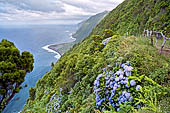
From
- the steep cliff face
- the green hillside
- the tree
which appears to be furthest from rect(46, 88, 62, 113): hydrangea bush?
the steep cliff face

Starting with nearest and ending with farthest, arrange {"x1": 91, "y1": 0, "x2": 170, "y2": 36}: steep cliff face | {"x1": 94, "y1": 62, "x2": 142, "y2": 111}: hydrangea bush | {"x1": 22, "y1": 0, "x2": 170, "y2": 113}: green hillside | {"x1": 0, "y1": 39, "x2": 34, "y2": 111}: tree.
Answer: {"x1": 22, "y1": 0, "x2": 170, "y2": 113}: green hillside → {"x1": 94, "y1": 62, "x2": 142, "y2": 111}: hydrangea bush → {"x1": 0, "y1": 39, "x2": 34, "y2": 111}: tree → {"x1": 91, "y1": 0, "x2": 170, "y2": 36}: steep cliff face

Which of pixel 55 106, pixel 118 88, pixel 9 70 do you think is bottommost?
pixel 9 70

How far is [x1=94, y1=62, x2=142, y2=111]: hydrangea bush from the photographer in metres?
3.03

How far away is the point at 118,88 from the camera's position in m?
3.25

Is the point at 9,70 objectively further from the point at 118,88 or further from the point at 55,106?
the point at 118,88

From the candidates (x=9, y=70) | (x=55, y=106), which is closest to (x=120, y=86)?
(x=55, y=106)

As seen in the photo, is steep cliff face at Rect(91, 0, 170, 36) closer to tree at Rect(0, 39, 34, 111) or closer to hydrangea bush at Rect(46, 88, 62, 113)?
hydrangea bush at Rect(46, 88, 62, 113)

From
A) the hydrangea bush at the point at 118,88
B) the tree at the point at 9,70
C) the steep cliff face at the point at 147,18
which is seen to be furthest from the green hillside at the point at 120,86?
the steep cliff face at the point at 147,18

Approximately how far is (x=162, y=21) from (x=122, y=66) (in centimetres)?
1186

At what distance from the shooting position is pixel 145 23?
1491 centimetres

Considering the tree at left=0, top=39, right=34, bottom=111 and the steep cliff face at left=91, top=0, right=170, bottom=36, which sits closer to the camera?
the tree at left=0, top=39, right=34, bottom=111

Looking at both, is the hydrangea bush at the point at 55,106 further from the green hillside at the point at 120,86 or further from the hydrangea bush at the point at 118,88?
the hydrangea bush at the point at 118,88

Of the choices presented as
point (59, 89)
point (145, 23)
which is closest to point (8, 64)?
point (59, 89)

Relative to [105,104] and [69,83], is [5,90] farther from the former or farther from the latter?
[105,104]
